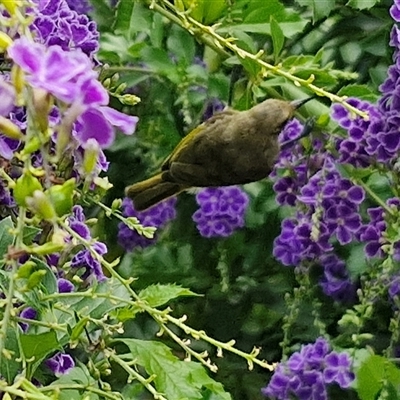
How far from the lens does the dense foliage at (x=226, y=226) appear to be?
2.63ft

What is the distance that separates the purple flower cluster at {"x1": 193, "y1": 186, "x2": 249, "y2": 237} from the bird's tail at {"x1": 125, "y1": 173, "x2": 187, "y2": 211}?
0.58ft

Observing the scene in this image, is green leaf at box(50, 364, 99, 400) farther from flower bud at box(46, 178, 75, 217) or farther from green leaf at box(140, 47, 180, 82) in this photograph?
green leaf at box(140, 47, 180, 82)

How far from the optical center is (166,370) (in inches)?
36.5

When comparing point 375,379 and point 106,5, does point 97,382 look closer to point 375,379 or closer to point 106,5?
point 375,379

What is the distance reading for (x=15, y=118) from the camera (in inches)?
31.7

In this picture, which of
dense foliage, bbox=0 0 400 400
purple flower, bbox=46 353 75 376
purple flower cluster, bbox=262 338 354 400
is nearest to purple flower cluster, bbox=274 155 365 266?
dense foliage, bbox=0 0 400 400

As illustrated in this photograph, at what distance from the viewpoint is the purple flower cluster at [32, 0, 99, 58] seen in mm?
847

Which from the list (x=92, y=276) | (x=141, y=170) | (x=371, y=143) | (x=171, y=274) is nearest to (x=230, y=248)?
(x=171, y=274)

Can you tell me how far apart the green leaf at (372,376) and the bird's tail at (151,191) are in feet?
1.06

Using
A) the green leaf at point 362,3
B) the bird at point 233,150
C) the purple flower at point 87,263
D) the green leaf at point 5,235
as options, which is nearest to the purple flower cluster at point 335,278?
the bird at point 233,150

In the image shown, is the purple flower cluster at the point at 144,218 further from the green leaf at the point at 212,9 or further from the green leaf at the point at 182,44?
the green leaf at the point at 212,9

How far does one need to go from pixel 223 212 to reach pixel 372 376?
1.32 ft

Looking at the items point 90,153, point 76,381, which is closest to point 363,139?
point 76,381

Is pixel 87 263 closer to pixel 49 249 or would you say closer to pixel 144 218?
pixel 49 249
